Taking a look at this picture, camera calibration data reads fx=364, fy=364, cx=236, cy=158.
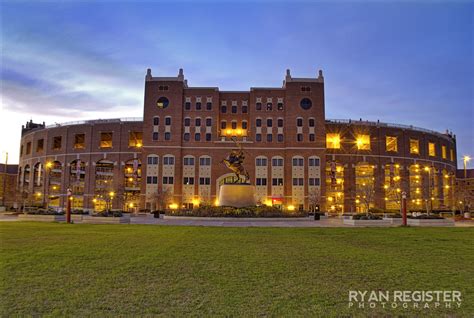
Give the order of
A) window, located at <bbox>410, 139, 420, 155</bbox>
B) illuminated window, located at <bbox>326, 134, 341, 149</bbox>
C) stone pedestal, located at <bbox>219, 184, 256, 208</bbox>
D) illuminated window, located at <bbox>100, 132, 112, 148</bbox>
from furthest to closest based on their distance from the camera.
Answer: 1. illuminated window, located at <bbox>100, 132, 112, 148</bbox>
2. window, located at <bbox>410, 139, 420, 155</bbox>
3. illuminated window, located at <bbox>326, 134, 341, 149</bbox>
4. stone pedestal, located at <bbox>219, 184, 256, 208</bbox>

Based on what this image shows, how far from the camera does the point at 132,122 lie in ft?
253

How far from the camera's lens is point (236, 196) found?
41219mm

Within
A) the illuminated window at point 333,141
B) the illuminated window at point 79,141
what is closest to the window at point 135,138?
the illuminated window at point 79,141

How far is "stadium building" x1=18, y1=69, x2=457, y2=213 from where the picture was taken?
70688mm

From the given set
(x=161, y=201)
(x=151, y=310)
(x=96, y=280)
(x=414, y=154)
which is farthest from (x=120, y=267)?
(x=414, y=154)

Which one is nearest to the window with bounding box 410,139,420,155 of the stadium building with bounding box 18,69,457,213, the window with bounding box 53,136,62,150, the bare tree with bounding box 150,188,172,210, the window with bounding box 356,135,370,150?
the stadium building with bounding box 18,69,457,213

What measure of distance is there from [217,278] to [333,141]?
70.8 meters

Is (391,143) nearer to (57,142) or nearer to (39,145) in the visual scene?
(57,142)

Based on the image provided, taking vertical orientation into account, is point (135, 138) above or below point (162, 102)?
below

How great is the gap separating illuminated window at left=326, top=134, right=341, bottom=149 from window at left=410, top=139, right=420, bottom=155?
1798 cm

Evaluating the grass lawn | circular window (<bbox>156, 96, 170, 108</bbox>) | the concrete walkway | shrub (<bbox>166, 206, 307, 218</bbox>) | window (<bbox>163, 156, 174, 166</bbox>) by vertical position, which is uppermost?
circular window (<bbox>156, 96, 170, 108</bbox>)

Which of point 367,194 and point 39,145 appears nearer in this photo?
point 367,194

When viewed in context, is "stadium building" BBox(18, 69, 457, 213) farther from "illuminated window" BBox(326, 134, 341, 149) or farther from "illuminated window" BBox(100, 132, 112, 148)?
"illuminated window" BBox(100, 132, 112, 148)

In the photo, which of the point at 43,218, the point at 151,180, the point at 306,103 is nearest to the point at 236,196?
the point at 43,218
